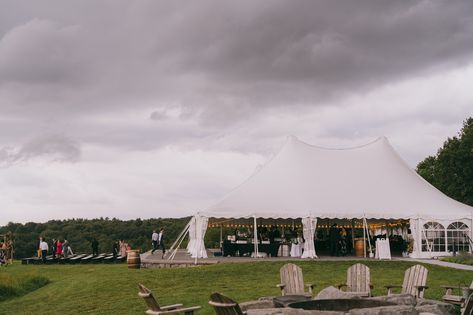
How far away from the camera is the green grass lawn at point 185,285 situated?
1609 centimetres

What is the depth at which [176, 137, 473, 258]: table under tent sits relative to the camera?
26562mm

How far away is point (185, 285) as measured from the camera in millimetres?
18969

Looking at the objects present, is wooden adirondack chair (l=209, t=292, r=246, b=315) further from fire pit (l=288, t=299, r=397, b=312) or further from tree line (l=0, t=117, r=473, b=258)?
tree line (l=0, t=117, r=473, b=258)

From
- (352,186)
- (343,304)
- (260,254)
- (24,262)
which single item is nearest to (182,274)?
(260,254)

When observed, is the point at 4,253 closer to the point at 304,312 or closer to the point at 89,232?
the point at 89,232

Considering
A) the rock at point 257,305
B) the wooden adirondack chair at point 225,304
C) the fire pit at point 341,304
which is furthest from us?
the rock at point 257,305

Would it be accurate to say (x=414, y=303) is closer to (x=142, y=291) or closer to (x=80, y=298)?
(x=142, y=291)

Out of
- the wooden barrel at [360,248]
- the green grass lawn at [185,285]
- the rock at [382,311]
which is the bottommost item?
the green grass lawn at [185,285]

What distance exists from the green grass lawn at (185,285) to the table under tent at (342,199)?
3.34 metres

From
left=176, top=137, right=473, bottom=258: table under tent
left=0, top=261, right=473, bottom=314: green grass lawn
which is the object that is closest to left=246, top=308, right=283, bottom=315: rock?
left=0, top=261, right=473, bottom=314: green grass lawn

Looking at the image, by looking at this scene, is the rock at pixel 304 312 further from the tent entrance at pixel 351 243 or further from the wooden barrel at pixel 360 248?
the wooden barrel at pixel 360 248

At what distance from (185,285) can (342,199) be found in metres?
10.4

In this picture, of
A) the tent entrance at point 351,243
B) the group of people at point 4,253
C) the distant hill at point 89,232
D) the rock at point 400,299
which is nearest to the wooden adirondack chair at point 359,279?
the rock at point 400,299

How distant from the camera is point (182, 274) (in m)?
21.1
